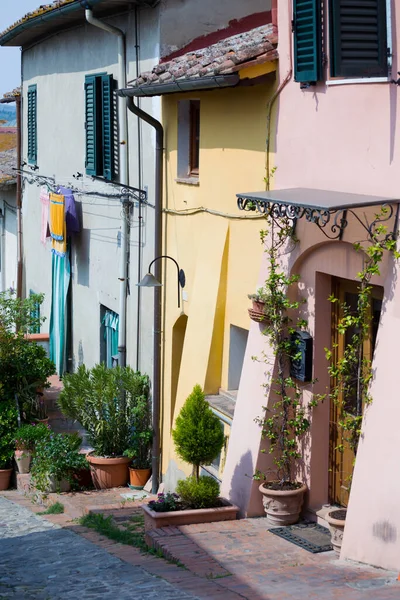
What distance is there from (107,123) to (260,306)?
6.70 m

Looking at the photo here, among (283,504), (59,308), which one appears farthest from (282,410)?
(59,308)

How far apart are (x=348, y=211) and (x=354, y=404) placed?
1.82 m

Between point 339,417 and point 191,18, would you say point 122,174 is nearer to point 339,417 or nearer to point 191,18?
point 191,18

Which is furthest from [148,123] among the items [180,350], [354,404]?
[354,404]

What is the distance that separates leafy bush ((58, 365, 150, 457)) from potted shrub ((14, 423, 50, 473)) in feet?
2.80

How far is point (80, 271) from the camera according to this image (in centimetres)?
Result: 1745

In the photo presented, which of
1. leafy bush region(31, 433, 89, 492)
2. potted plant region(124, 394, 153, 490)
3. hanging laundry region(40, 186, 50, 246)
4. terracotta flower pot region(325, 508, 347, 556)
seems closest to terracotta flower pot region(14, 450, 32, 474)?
leafy bush region(31, 433, 89, 492)

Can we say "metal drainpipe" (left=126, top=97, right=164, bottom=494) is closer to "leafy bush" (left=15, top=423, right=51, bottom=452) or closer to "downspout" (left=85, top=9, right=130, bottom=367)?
"downspout" (left=85, top=9, right=130, bottom=367)

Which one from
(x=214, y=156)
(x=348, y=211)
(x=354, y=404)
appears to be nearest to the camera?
(x=348, y=211)

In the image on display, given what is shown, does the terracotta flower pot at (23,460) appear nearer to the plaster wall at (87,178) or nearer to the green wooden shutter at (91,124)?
the plaster wall at (87,178)

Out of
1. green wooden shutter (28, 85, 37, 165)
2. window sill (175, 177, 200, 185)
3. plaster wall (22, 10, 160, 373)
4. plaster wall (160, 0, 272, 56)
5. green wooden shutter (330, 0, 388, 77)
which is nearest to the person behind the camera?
green wooden shutter (330, 0, 388, 77)

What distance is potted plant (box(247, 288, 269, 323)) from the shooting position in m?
9.42

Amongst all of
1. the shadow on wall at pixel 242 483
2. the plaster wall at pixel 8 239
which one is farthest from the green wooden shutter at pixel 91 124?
the plaster wall at pixel 8 239

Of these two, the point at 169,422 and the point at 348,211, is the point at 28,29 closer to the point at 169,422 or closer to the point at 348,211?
the point at 169,422
